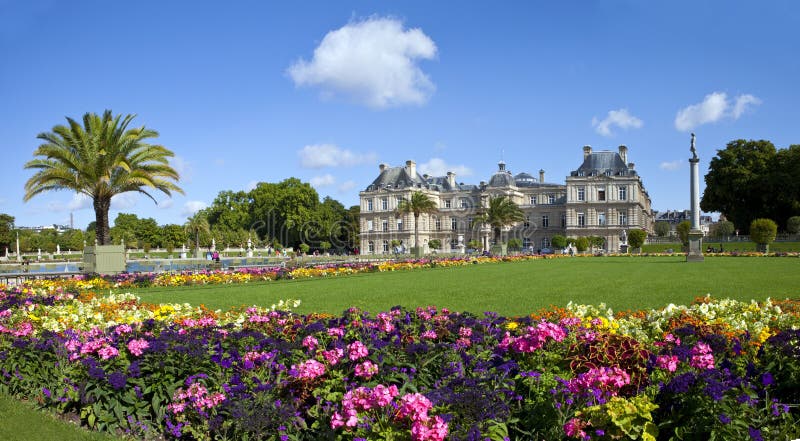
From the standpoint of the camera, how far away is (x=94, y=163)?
66.5 ft

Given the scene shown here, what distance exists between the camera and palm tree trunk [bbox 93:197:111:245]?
20.1m

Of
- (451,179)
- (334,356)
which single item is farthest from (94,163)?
(451,179)

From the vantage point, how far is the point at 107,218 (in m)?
20.9

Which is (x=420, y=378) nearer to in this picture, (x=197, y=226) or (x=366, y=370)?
(x=366, y=370)

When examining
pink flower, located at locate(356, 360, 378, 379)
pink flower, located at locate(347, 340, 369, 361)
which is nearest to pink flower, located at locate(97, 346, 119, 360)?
pink flower, located at locate(347, 340, 369, 361)

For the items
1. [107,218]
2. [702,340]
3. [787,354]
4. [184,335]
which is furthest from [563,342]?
[107,218]

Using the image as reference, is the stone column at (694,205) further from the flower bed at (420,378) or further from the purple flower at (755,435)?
the purple flower at (755,435)

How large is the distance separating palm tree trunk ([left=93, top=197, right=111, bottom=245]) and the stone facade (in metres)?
47.3

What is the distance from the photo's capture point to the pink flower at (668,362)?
4.05 meters

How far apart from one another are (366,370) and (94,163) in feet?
62.7

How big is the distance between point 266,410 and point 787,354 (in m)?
3.46

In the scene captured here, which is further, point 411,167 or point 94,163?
point 411,167

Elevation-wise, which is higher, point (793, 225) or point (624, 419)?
point (793, 225)

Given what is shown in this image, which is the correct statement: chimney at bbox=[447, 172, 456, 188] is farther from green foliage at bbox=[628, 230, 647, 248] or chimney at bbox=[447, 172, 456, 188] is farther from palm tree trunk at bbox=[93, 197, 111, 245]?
palm tree trunk at bbox=[93, 197, 111, 245]
